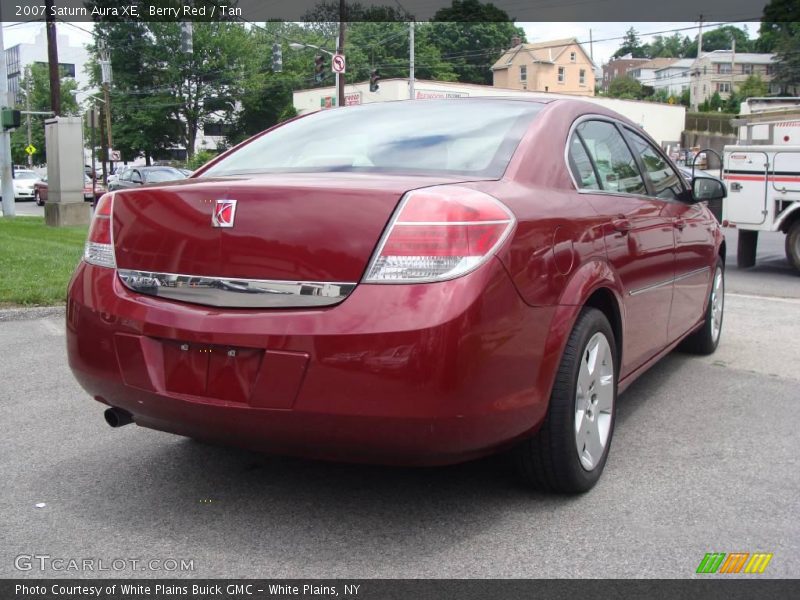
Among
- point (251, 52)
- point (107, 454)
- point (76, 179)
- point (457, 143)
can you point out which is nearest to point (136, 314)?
point (107, 454)

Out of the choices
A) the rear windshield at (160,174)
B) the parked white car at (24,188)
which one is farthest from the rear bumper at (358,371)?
the parked white car at (24,188)

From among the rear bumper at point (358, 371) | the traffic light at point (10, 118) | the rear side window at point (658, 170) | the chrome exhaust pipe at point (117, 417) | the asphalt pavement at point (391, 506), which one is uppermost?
the traffic light at point (10, 118)

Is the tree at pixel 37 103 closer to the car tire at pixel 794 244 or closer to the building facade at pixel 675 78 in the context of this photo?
the car tire at pixel 794 244

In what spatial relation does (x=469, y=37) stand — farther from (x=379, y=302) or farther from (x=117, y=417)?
(x=379, y=302)

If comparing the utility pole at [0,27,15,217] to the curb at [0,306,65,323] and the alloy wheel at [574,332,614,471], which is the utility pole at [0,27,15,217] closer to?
the curb at [0,306,65,323]

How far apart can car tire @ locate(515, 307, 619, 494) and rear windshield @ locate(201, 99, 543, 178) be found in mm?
761

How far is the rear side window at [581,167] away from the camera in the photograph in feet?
12.2

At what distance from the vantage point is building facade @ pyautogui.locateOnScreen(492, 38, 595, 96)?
79.2m

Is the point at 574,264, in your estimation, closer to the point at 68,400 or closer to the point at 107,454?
the point at 107,454

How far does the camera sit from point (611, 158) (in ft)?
13.8

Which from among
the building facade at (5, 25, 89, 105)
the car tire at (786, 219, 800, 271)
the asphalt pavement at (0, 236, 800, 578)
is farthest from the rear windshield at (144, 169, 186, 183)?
the building facade at (5, 25, 89, 105)

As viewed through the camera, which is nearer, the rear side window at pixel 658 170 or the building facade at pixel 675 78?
the rear side window at pixel 658 170

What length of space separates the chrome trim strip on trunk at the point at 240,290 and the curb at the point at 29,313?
4.68 meters
